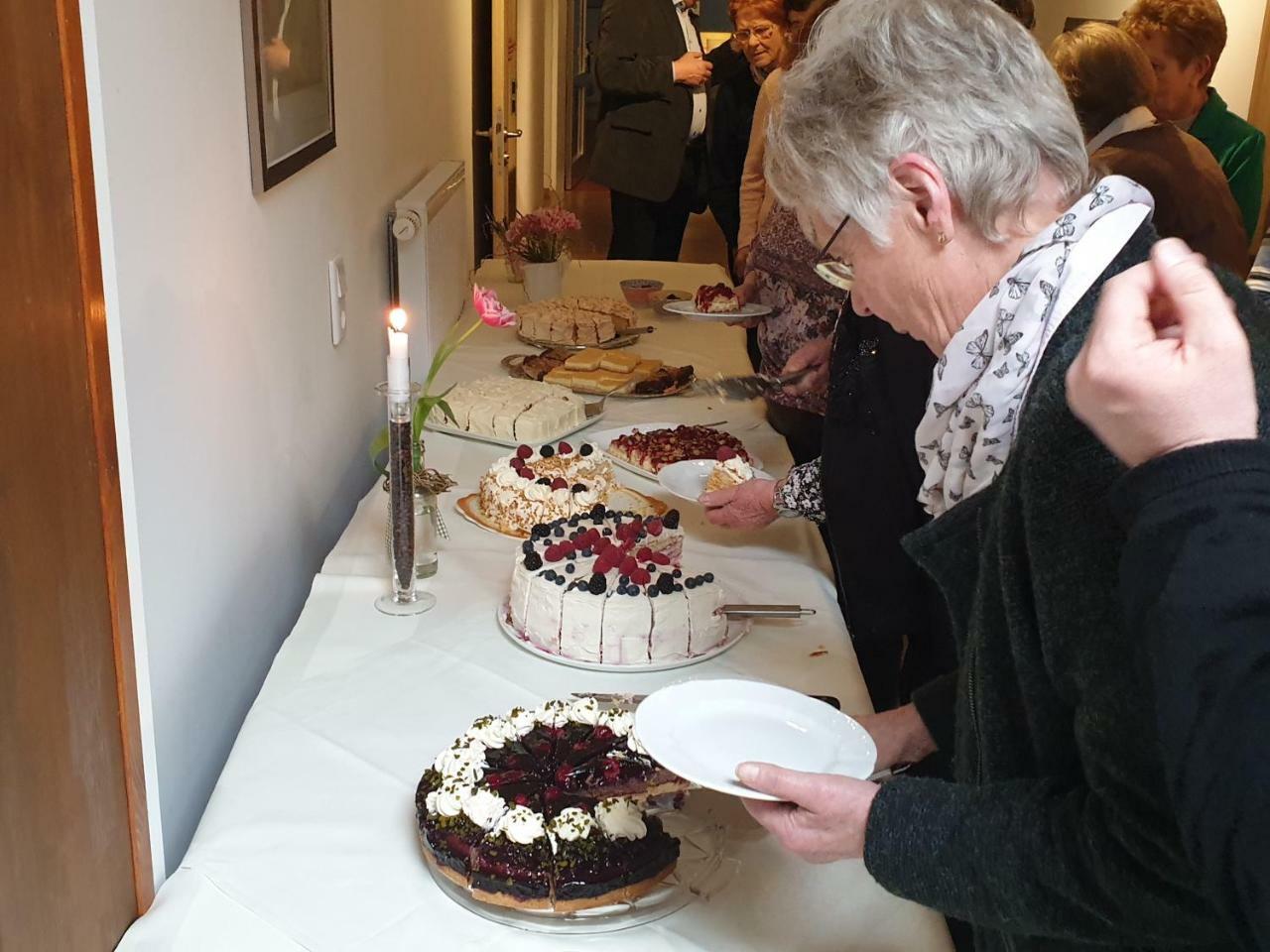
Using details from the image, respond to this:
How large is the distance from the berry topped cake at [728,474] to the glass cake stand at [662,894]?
869mm

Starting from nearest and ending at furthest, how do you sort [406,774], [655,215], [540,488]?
[406,774]
[540,488]
[655,215]

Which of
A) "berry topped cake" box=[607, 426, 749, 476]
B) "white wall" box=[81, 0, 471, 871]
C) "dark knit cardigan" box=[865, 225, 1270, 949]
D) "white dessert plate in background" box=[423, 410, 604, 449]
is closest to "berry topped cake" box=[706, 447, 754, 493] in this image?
"berry topped cake" box=[607, 426, 749, 476]

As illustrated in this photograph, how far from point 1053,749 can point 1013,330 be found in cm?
41

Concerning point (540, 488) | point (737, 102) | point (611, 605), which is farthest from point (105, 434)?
point (737, 102)

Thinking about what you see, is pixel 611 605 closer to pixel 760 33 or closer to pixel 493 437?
pixel 493 437

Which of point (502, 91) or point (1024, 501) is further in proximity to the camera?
point (502, 91)

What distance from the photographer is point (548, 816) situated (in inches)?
42.0

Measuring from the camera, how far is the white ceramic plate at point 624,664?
1456 millimetres

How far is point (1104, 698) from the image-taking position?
734mm

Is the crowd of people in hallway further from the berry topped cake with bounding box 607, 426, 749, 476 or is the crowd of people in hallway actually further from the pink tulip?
the pink tulip

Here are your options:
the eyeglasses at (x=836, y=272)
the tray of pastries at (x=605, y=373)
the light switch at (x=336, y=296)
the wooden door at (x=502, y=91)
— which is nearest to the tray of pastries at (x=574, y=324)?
the tray of pastries at (x=605, y=373)

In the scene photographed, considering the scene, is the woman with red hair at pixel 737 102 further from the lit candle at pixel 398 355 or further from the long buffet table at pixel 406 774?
the lit candle at pixel 398 355

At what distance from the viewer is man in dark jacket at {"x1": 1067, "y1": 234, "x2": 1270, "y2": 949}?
602 millimetres

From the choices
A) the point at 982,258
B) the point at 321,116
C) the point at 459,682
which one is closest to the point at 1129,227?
the point at 982,258
